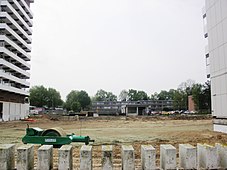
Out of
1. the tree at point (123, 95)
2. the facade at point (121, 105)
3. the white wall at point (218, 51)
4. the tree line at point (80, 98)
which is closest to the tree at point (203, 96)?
the tree line at point (80, 98)

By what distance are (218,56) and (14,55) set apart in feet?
155

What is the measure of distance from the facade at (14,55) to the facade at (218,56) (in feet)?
128

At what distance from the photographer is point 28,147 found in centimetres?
672

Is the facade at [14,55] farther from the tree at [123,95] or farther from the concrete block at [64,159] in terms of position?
the tree at [123,95]

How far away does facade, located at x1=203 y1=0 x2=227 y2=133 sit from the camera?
23078mm

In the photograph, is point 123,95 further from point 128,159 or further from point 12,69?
point 128,159

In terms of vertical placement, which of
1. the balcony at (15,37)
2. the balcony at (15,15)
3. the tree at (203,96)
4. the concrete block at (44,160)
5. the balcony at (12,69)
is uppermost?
the balcony at (15,15)

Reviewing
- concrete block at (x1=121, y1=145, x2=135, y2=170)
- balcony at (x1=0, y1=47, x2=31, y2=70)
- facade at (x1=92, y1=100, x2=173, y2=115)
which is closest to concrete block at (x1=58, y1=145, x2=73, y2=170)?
concrete block at (x1=121, y1=145, x2=135, y2=170)

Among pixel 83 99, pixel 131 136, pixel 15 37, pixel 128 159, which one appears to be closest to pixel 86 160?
pixel 128 159

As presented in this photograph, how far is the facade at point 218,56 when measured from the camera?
2308cm

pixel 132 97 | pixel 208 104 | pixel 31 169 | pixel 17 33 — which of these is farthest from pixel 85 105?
pixel 31 169

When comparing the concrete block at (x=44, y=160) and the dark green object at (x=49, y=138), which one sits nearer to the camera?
the concrete block at (x=44, y=160)

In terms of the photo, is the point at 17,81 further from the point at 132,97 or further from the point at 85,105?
the point at 132,97

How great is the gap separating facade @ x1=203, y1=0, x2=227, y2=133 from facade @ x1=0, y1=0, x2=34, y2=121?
128 ft
